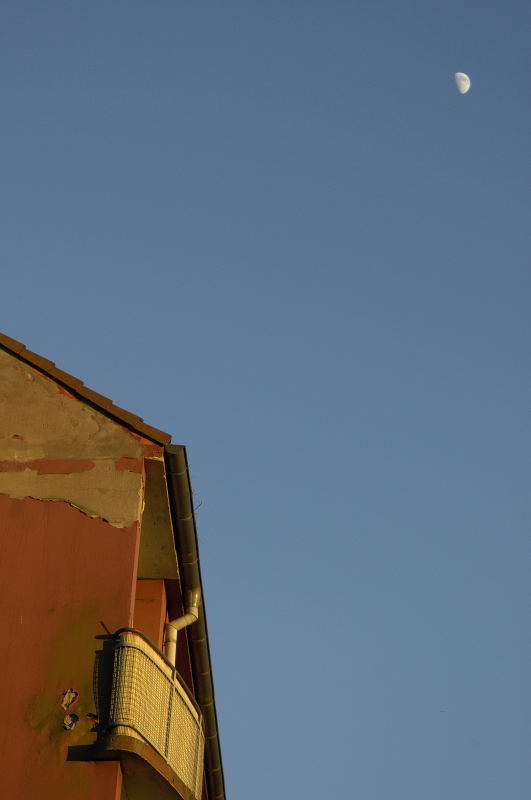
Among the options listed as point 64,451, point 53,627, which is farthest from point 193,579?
point 53,627

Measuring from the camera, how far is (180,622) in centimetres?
1428

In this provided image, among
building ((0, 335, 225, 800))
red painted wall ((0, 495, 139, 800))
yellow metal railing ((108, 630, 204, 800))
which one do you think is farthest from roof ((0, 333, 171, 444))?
yellow metal railing ((108, 630, 204, 800))

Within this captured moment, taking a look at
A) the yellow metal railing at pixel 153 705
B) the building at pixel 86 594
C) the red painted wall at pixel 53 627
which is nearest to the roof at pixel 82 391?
the building at pixel 86 594

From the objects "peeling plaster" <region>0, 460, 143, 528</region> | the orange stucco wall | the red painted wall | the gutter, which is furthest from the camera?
the orange stucco wall

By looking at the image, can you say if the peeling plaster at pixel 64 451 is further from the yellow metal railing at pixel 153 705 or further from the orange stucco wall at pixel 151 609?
the orange stucco wall at pixel 151 609

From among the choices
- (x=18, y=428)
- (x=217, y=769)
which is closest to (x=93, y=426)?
(x=18, y=428)

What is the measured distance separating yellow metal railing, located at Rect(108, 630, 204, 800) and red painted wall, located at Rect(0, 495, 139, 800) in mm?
302

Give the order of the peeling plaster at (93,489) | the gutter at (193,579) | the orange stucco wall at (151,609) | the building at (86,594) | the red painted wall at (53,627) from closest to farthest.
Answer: the red painted wall at (53,627) < the building at (86,594) < the peeling plaster at (93,489) < the gutter at (193,579) < the orange stucco wall at (151,609)

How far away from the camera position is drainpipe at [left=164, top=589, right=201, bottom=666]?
14133 mm

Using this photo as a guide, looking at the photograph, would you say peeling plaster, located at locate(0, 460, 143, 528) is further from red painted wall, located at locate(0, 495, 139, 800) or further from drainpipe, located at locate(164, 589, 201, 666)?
drainpipe, located at locate(164, 589, 201, 666)

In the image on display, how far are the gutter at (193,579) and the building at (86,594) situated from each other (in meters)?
0.02

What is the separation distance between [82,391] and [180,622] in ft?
10.2

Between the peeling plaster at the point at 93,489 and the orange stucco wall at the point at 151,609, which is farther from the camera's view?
the orange stucco wall at the point at 151,609

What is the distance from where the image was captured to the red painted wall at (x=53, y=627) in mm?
11031
